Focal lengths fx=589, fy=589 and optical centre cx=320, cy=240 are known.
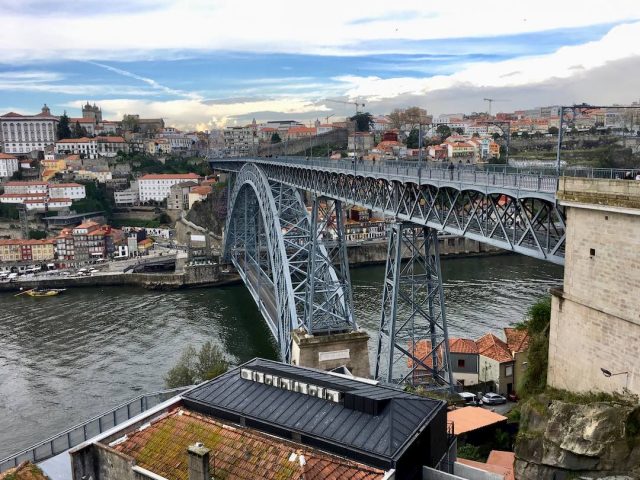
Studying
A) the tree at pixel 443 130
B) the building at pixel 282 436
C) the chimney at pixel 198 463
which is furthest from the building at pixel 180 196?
the chimney at pixel 198 463

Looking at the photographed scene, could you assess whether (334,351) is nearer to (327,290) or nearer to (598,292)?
(327,290)

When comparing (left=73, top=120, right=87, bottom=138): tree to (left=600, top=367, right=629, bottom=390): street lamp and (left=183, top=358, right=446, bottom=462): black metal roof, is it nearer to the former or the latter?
(left=183, top=358, right=446, bottom=462): black metal roof

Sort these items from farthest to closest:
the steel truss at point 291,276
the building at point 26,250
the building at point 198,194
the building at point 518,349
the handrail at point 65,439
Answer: the building at point 198,194, the building at point 26,250, the steel truss at point 291,276, the building at point 518,349, the handrail at point 65,439

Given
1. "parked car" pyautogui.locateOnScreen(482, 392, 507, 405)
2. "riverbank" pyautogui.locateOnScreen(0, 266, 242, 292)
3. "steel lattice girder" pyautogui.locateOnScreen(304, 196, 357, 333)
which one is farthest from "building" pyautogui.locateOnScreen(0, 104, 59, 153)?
"parked car" pyautogui.locateOnScreen(482, 392, 507, 405)

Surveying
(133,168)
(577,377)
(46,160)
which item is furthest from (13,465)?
(46,160)

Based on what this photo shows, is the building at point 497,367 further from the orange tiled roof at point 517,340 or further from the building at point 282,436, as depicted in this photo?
the building at point 282,436

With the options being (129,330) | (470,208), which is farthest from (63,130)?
(470,208)
